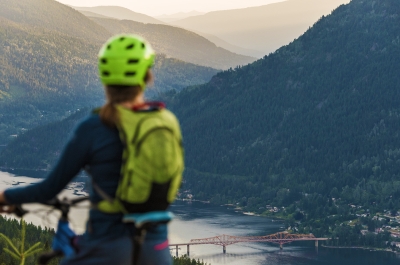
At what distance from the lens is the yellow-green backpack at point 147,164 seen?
6.55m

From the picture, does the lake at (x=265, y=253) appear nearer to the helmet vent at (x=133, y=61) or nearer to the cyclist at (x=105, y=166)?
the cyclist at (x=105, y=166)

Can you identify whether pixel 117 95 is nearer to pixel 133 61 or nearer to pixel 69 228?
pixel 133 61

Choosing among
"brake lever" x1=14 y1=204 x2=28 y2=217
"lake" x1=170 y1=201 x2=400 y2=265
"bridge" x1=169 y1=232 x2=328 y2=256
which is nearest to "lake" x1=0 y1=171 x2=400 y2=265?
"lake" x1=170 y1=201 x2=400 y2=265

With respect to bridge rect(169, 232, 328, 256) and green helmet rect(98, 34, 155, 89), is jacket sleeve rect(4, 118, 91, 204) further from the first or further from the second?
bridge rect(169, 232, 328, 256)

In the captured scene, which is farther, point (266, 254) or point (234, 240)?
point (234, 240)

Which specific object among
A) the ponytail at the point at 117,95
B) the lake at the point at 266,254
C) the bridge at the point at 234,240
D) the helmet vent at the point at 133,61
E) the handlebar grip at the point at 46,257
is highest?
the helmet vent at the point at 133,61

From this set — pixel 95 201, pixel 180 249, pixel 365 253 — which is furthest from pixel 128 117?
pixel 365 253

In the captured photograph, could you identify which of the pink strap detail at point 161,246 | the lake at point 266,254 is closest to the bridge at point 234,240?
the lake at point 266,254

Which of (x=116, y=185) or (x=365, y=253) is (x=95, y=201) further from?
(x=365, y=253)

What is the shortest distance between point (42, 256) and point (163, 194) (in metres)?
1.03

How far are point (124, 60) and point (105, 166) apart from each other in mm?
827

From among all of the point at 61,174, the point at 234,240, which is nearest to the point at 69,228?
the point at 61,174

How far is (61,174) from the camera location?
6797 millimetres

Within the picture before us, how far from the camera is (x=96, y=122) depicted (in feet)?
22.3
